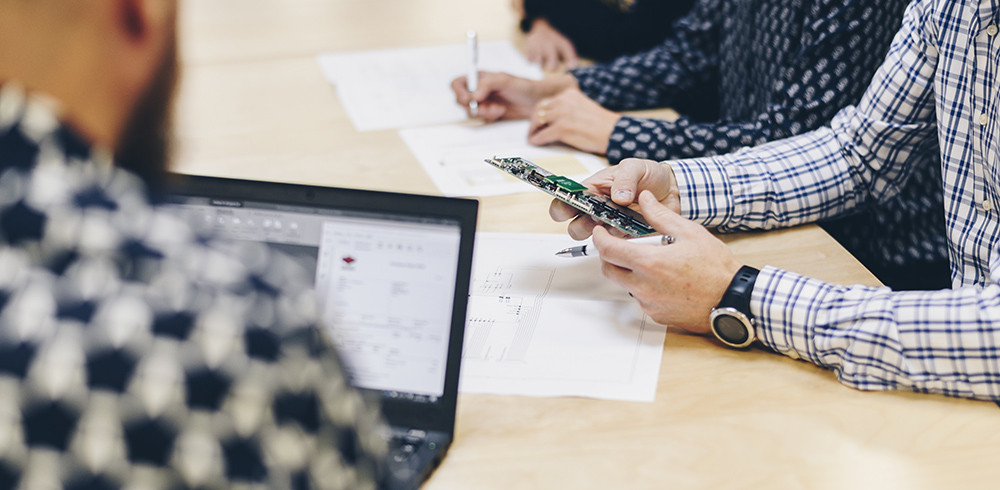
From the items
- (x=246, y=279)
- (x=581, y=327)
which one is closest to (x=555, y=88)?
(x=581, y=327)

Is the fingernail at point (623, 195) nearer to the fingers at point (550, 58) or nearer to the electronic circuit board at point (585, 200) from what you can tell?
the electronic circuit board at point (585, 200)

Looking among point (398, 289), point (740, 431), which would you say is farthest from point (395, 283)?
point (740, 431)

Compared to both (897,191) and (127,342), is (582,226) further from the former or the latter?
(127,342)

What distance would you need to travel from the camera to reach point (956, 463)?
2.38 feet

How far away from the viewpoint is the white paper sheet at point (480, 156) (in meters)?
1.22

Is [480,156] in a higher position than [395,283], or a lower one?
lower

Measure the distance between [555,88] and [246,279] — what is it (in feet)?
3.92

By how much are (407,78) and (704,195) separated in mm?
714

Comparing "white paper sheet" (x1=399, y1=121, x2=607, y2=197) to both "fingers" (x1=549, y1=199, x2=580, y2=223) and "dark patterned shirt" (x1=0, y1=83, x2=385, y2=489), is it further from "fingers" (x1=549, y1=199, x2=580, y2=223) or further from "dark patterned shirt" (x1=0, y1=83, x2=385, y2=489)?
"dark patterned shirt" (x1=0, y1=83, x2=385, y2=489)

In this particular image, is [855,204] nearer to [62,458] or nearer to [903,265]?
[903,265]

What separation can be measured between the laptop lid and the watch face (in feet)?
1.03

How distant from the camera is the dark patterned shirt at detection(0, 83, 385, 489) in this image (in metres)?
0.34

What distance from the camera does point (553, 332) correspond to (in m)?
0.88

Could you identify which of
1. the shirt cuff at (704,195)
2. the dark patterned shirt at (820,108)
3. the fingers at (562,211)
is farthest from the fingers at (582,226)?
the dark patterned shirt at (820,108)
